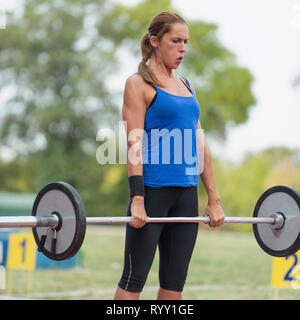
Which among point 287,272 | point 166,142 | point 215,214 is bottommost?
point 287,272

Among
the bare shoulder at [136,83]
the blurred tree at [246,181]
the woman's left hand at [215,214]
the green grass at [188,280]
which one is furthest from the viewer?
the blurred tree at [246,181]

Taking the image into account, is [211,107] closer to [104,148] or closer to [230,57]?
[230,57]

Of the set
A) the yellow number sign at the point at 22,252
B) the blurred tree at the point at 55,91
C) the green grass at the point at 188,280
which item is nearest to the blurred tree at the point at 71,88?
the blurred tree at the point at 55,91

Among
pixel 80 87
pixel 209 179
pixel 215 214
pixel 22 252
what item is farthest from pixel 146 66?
pixel 80 87

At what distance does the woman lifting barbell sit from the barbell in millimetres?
96

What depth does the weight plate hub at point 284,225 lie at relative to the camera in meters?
2.69

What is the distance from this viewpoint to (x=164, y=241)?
242 centimetres

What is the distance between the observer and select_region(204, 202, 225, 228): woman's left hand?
248cm

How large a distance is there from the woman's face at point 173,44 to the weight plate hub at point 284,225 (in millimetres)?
886

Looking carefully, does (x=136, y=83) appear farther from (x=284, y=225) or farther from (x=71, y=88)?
(x=71, y=88)

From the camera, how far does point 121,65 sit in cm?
2175

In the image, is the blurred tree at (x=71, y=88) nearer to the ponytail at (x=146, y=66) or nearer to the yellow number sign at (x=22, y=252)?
the yellow number sign at (x=22, y=252)

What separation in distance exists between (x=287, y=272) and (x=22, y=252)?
242cm

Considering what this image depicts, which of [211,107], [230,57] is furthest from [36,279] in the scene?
[230,57]
